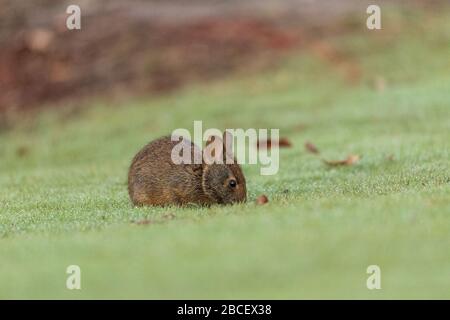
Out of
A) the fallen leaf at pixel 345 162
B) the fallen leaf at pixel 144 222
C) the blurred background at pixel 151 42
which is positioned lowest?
the fallen leaf at pixel 144 222

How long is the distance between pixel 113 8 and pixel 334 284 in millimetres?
22147

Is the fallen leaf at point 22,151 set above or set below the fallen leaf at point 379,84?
A: below

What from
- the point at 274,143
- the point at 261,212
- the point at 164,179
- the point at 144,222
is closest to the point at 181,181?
the point at 164,179

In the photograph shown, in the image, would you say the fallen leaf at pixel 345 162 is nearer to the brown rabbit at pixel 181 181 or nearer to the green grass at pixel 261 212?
the green grass at pixel 261 212

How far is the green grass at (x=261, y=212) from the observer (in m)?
6.58

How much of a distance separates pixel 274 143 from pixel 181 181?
611 centimetres

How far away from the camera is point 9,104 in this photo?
76.7 feet

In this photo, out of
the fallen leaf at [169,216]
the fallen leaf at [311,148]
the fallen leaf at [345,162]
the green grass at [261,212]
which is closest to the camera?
the green grass at [261,212]

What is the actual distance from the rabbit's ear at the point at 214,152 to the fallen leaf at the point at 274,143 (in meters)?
5.49

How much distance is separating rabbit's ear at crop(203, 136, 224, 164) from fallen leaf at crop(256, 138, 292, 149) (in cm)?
549

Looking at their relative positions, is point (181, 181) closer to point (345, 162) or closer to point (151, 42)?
point (345, 162)

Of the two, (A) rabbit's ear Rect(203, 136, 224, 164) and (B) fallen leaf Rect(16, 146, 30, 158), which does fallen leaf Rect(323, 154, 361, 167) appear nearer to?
(A) rabbit's ear Rect(203, 136, 224, 164)

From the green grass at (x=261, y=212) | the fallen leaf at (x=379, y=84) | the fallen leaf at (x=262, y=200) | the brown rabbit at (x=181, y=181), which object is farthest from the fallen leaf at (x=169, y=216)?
the fallen leaf at (x=379, y=84)

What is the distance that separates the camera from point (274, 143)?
15578 mm
